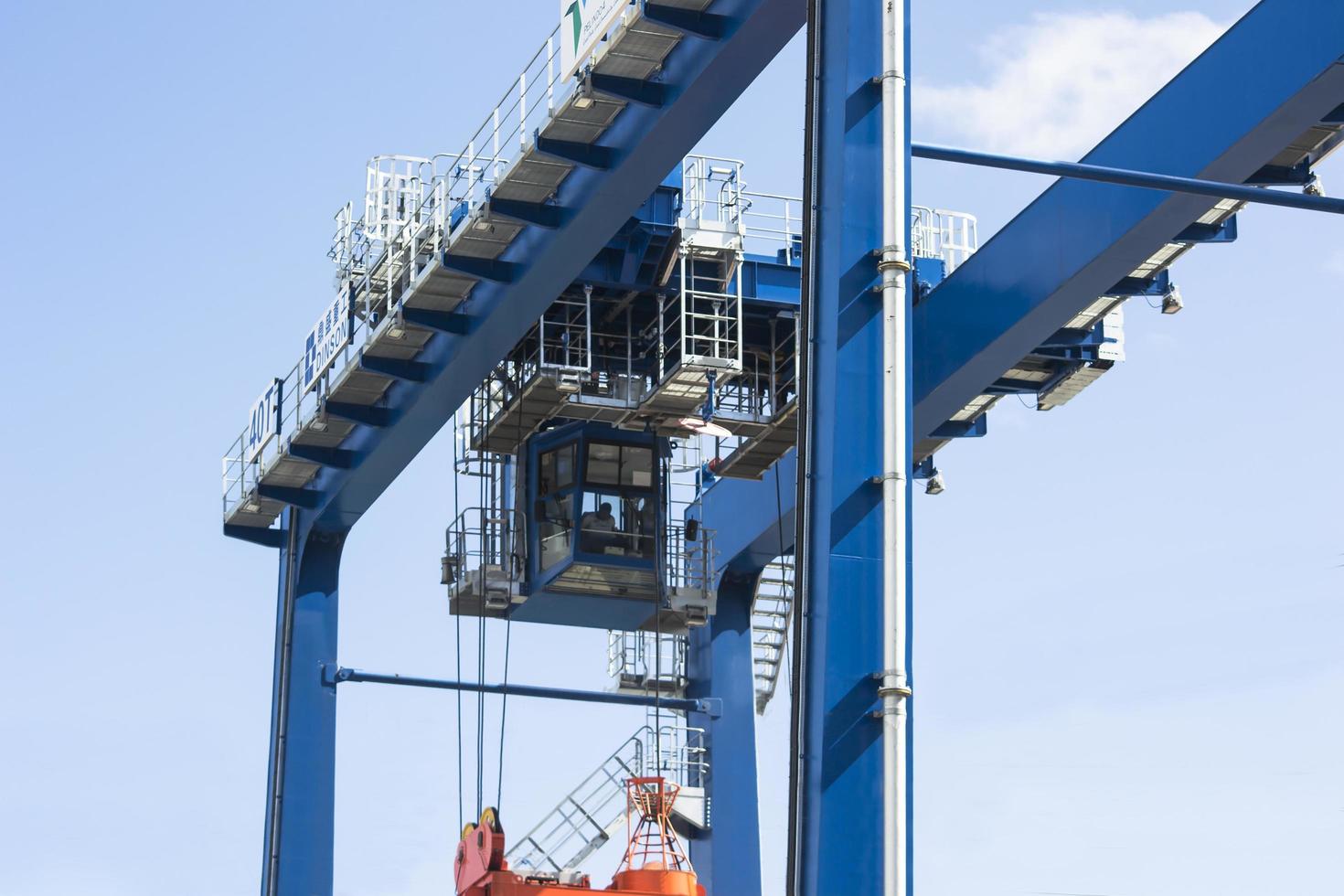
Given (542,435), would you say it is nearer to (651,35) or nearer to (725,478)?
(725,478)

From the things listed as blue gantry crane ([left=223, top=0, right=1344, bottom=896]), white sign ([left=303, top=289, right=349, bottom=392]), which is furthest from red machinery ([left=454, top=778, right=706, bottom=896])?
white sign ([left=303, top=289, right=349, bottom=392])

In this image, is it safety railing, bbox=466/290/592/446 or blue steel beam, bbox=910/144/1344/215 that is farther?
safety railing, bbox=466/290/592/446

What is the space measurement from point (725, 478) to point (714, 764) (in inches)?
185

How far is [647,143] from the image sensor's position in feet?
75.5

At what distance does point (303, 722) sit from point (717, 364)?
967 cm

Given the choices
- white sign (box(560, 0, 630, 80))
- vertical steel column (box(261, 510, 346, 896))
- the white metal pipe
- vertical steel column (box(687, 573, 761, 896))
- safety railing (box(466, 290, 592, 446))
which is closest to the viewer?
the white metal pipe

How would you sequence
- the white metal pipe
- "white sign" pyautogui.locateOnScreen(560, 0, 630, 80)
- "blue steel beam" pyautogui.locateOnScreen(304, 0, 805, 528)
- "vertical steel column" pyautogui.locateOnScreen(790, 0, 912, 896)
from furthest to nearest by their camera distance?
"white sign" pyautogui.locateOnScreen(560, 0, 630, 80)
"blue steel beam" pyautogui.locateOnScreen(304, 0, 805, 528)
"vertical steel column" pyautogui.locateOnScreen(790, 0, 912, 896)
the white metal pipe

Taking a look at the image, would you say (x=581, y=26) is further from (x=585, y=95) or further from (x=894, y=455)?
(x=894, y=455)

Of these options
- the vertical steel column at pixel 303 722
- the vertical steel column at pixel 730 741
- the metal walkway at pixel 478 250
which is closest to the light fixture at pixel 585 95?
the metal walkway at pixel 478 250

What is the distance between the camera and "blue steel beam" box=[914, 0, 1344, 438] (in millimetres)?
19828

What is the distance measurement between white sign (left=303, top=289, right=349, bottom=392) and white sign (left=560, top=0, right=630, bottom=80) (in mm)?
7551

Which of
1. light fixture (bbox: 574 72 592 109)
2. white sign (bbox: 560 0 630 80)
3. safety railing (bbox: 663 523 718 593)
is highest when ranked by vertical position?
white sign (bbox: 560 0 630 80)

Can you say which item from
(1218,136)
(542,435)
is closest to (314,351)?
(542,435)

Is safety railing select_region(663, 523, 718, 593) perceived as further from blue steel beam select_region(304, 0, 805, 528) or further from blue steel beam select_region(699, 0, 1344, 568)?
blue steel beam select_region(699, 0, 1344, 568)
